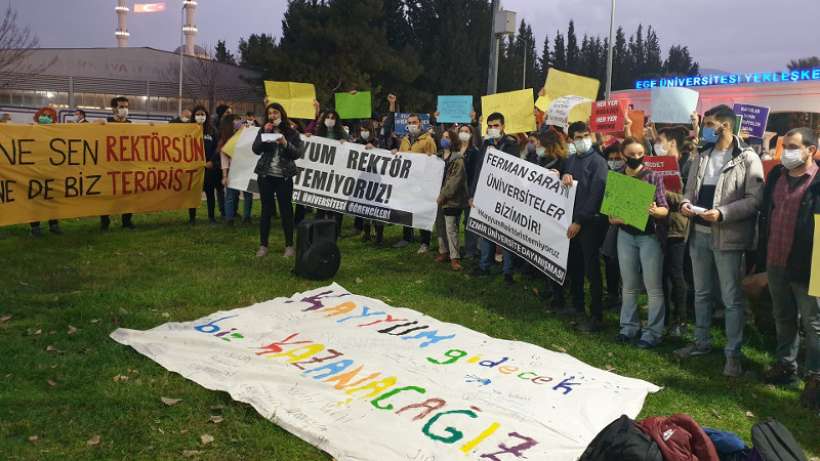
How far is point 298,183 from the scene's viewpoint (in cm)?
1169

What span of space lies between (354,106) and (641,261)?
6.92 m

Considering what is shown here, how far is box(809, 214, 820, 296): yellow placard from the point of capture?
199 inches

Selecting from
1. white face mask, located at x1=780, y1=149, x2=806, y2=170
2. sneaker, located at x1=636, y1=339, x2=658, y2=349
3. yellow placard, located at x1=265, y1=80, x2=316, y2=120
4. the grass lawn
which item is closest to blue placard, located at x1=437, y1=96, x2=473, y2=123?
yellow placard, located at x1=265, y1=80, x2=316, y2=120

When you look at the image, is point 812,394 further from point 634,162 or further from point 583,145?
point 583,145

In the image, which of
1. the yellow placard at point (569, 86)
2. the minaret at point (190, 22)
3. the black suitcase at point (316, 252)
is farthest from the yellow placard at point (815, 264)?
the minaret at point (190, 22)

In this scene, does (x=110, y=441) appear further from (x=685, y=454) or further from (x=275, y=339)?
(x=685, y=454)

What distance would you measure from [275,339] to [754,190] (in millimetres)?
4325

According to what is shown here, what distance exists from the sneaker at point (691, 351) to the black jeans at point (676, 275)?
598 mm

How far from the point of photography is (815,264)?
5.09m

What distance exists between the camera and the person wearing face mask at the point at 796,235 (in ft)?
18.3

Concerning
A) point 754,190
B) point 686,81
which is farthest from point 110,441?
point 686,81

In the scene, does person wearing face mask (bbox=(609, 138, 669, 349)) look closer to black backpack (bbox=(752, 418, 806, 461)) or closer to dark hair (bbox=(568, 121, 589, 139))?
dark hair (bbox=(568, 121, 589, 139))

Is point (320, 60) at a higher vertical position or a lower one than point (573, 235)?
higher

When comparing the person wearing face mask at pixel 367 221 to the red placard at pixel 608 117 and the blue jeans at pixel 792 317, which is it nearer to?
the red placard at pixel 608 117
